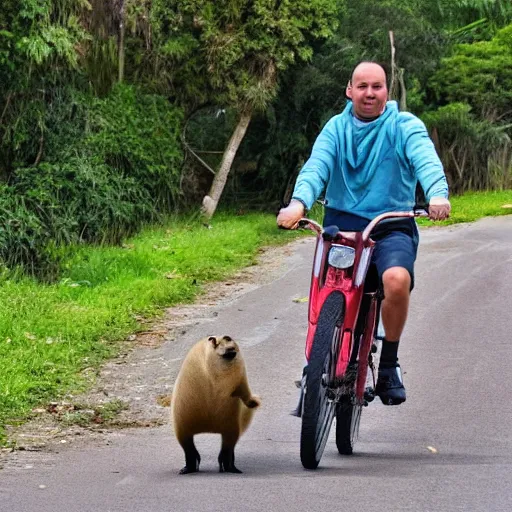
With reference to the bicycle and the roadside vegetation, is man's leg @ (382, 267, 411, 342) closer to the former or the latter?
the bicycle

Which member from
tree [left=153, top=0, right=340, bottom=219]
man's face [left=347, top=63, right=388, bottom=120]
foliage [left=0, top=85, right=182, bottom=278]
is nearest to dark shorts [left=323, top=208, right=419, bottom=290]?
man's face [left=347, top=63, right=388, bottom=120]

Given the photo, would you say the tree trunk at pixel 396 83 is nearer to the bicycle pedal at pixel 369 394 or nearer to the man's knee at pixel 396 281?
the bicycle pedal at pixel 369 394

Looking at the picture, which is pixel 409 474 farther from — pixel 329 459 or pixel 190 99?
pixel 190 99

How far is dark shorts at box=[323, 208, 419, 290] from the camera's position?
232 inches

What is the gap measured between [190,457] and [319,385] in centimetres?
88

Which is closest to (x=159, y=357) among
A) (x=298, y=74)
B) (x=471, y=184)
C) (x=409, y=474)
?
(x=409, y=474)

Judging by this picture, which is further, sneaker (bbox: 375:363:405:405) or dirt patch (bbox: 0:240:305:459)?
dirt patch (bbox: 0:240:305:459)

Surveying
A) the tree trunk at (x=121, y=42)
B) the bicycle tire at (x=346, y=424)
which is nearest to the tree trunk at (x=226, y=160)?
the tree trunk at (x=121, y=42)

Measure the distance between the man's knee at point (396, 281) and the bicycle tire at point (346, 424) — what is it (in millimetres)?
589

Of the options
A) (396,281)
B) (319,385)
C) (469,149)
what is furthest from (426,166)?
(469,149)

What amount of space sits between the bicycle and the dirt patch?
167 centimetres

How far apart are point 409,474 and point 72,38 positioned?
1153 centimetres

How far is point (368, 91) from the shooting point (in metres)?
6.12

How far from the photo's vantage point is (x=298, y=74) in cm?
2116
